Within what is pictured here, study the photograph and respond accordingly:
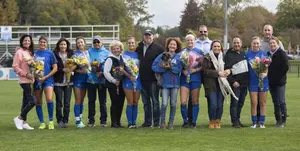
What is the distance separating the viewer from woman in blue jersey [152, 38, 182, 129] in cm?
1073

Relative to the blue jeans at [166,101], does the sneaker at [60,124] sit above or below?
below

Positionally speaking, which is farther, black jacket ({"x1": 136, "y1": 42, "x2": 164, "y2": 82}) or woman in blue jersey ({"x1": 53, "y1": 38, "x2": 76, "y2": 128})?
woman in blue jersey ({"x1": 53, "y1": 38, "x2": 76, "y2": 128})

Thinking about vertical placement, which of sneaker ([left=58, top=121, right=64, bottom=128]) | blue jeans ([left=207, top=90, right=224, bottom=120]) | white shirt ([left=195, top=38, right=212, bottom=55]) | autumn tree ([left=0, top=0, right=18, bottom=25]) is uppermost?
autumn tree ([left=0, top=0, right=18, bottom=25])

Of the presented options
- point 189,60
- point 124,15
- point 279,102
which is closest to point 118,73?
point 189,60

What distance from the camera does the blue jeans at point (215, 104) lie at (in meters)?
11.0

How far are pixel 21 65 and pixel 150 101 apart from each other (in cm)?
275

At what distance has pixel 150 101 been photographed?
447 inches

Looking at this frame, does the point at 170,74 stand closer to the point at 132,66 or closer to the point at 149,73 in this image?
the point at 149,73

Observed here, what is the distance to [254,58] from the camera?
10984 mm

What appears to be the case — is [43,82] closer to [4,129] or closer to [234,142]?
[4,129]

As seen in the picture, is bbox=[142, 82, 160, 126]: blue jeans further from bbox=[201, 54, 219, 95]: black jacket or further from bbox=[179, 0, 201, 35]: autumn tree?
bbox=[179, 0, 201, 35]: autumn tree

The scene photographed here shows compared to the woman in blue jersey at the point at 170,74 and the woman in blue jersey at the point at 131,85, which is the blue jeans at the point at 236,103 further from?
the woman in blue jersey at the point at 131,85

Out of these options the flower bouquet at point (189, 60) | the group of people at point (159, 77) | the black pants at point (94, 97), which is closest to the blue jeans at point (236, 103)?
the group of people at point (159, 77)

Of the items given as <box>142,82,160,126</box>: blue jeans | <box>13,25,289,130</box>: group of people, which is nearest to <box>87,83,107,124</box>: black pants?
<box>13,25,289,130</box>: group of people
